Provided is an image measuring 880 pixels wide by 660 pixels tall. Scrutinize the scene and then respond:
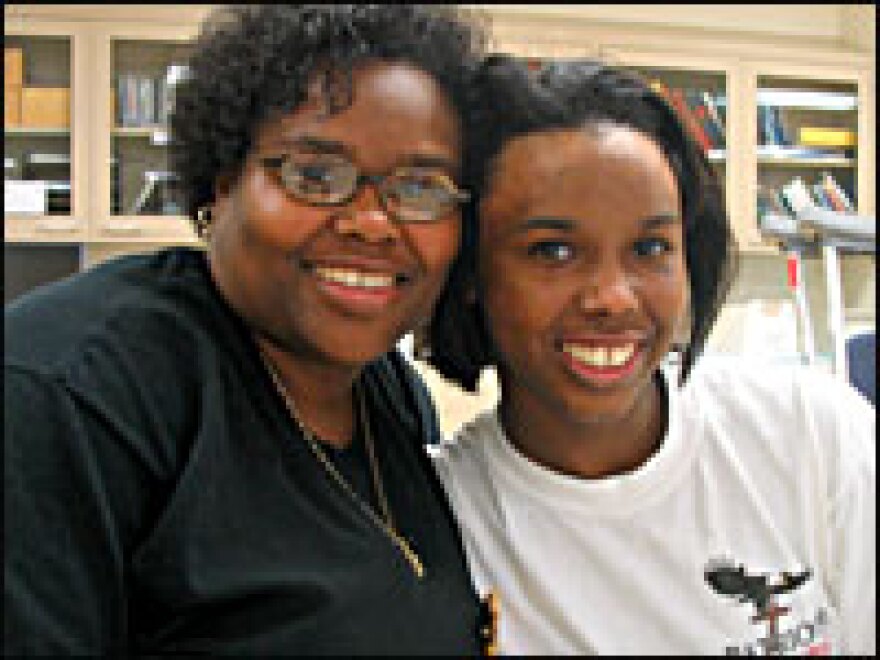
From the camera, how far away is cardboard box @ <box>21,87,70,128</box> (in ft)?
11.8

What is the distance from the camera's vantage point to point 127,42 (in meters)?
3.69

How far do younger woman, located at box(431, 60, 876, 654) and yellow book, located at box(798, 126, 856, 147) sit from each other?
3381mm

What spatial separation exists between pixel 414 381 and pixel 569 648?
41 centimetres

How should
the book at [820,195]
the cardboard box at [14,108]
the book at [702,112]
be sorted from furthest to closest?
the book at [820,195]
the book at [702,112]
the cardboard box at [14,108]

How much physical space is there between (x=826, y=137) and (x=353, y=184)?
12.5ft

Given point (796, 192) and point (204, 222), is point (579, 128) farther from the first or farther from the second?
point (796, 192)

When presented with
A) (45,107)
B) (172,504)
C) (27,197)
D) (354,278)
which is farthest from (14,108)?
(172,504)

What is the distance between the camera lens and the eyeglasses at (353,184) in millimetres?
845

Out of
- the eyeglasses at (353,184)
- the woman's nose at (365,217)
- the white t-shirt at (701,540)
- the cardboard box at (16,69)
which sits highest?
the cardboard box at (16,69)

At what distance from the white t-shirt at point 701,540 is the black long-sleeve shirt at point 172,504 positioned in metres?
0.11

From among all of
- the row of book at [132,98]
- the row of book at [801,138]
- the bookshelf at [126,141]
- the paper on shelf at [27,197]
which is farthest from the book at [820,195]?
the paper on shelf at [27,197]

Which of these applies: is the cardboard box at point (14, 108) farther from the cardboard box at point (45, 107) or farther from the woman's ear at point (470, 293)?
the woman's ear at point (470, 293)

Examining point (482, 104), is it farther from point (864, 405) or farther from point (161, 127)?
point (864, 405)

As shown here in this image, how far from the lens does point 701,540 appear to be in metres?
0.99
